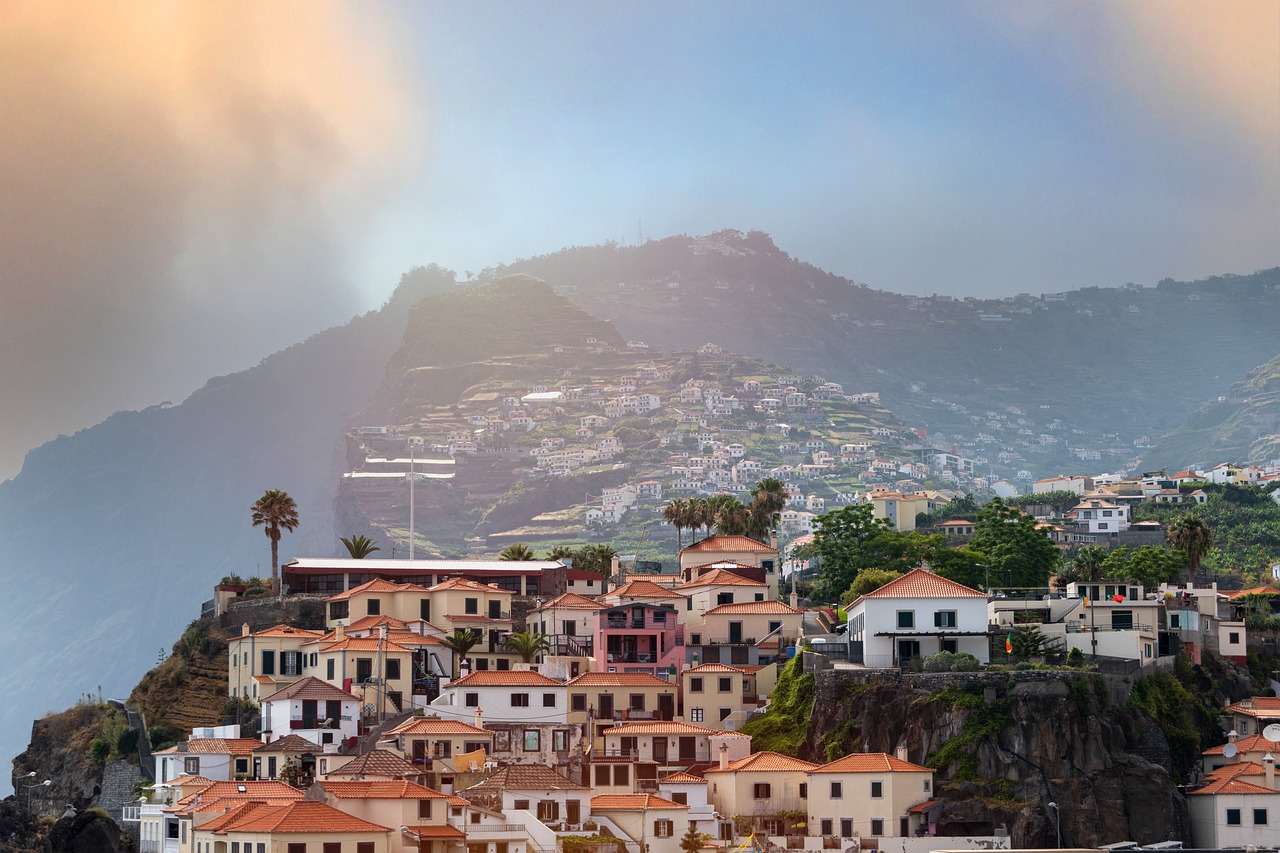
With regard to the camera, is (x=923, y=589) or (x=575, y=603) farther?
(x=575, y=603)

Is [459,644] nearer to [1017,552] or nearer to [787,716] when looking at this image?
[787,716]

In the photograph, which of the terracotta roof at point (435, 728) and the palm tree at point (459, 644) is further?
the palm tree at point (459, 644)

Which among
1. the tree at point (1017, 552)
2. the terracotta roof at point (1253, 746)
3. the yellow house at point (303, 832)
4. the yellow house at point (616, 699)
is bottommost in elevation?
the yellow house at point (303, 832)

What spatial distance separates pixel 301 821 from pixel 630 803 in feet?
48.2

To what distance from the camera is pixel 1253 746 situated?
8344cm

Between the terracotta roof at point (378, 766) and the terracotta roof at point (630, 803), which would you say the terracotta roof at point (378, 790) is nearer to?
the terracotta roof at point (378, 766)

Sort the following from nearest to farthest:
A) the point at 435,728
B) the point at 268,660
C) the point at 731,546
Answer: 1. the point at 435,728
2. the point at 268,660
3. the point at 731,546

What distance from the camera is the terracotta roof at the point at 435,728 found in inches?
3204

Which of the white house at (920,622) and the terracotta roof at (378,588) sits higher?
the terracotta roof at (378,588)

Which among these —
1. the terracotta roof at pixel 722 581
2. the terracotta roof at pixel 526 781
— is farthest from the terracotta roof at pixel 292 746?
the terracotta roof at pixel 722 581

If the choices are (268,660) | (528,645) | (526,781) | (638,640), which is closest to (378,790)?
(526,781)

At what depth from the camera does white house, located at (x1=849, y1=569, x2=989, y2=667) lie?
3287 inches

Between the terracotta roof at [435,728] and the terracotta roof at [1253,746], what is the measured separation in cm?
3131

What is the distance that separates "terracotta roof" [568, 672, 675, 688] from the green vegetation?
4.98 meters
